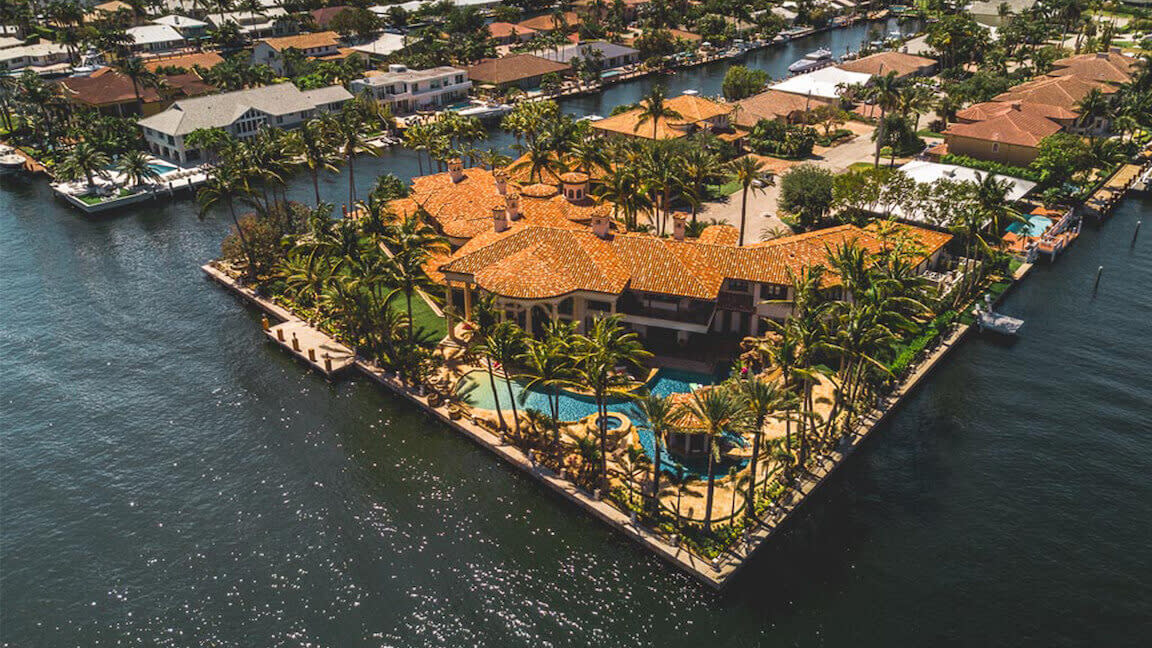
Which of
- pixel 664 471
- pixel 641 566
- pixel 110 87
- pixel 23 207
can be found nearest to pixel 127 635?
pixel 641 566

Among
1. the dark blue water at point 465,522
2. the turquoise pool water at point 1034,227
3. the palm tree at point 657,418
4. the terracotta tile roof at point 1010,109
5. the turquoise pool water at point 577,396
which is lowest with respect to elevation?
the dark blue water at point 465,522

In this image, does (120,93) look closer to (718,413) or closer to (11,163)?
(11,163)

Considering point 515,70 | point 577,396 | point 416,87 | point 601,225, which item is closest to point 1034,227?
point 601,225

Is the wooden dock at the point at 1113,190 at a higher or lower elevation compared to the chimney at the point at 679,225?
lower

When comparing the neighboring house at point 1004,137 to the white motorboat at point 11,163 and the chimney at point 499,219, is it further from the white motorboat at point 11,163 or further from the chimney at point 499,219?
the white motorboat at point 11,163

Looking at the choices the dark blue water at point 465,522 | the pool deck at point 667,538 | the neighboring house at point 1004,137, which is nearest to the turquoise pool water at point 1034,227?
the dark blue water at point 465,522

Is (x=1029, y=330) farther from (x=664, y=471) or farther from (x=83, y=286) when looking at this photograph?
(x=83, y=286)
